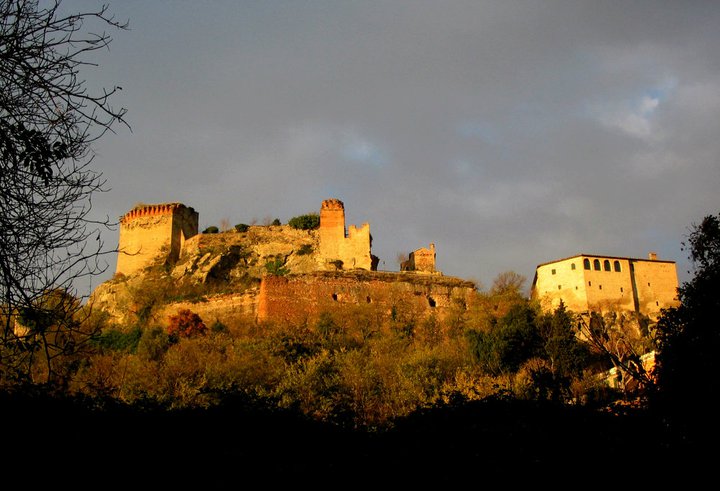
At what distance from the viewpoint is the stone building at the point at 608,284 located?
48188 millimetres

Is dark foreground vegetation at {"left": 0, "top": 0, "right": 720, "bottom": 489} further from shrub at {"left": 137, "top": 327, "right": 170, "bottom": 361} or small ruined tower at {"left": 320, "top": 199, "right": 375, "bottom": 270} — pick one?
small ruined tower at {"left": 320, "top": 199, "right": 375, "bottom": 270}

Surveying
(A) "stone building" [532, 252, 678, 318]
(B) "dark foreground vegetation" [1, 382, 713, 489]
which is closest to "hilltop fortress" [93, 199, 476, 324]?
(A) "stone building" [532, 252, 678, 318]

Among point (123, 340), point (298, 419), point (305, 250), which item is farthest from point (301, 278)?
point (298, 419)

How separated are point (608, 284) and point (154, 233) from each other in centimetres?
3283

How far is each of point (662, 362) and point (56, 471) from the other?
40.6 ft

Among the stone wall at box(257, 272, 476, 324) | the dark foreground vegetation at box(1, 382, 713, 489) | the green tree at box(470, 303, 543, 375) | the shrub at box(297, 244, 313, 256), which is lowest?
the dark foreground vegetation at box(1, 382, 713, 489)

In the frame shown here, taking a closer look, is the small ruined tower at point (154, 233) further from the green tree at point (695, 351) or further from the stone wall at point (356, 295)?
the green tree at point (695, 351)

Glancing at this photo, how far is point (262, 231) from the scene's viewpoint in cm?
5009

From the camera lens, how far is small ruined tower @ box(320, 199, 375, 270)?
45.5 m

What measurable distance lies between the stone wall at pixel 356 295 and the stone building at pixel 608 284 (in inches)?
411

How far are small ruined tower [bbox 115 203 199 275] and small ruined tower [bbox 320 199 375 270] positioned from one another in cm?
1061

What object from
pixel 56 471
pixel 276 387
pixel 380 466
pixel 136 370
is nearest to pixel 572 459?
pixel 380 466

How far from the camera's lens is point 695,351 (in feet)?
47.2

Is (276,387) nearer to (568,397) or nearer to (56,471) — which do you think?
(568,397)
